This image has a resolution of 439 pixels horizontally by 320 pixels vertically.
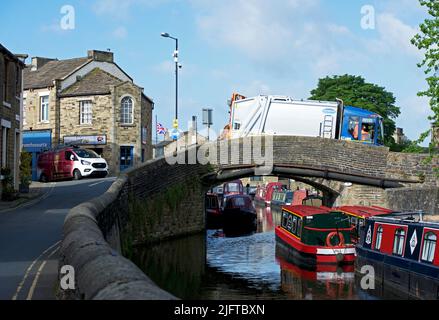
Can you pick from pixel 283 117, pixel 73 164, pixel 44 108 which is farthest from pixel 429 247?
pixel 44 108

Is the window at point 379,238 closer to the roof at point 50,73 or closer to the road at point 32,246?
the road at point 32,246

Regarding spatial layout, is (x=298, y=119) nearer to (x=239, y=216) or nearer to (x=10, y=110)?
(x=239, y=216)

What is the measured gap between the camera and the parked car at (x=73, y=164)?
35.7 m

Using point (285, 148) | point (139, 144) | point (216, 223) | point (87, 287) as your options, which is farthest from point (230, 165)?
point (87, 287)

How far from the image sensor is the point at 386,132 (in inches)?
2427

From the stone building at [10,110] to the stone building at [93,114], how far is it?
1603 cm

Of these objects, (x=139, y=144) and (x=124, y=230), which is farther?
(x=139, y=144)

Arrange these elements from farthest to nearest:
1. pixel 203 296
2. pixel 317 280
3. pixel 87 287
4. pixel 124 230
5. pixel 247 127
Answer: pixel 247 127, pixel 124 230, pixel 317 280, pixel 203 296, pixel 87 287

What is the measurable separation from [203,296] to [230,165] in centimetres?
1515

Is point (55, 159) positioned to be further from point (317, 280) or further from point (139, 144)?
point (317, 280)

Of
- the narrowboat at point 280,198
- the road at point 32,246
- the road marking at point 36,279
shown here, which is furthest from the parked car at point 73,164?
the narrowboat at point 280,198

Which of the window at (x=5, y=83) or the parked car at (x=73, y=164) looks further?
the parked car at (x=73, y=164)

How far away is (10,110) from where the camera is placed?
25078 mm

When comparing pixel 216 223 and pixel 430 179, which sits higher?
pixel 430 179
